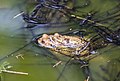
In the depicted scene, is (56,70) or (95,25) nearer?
(56,70)

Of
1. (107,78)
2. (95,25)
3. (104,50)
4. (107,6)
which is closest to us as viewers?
(107,78)

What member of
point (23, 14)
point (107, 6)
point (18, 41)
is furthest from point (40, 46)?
point (107, 6)

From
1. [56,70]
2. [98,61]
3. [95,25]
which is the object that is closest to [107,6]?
[95,25]

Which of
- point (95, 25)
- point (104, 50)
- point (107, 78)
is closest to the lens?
point (107, 78)

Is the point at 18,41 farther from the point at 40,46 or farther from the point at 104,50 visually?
the point at 104,50

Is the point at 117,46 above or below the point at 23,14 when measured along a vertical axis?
below

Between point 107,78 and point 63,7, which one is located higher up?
point 63,7

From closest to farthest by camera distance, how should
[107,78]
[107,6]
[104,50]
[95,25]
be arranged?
[107,78] → [104,50] → [95,25] → [107,6]

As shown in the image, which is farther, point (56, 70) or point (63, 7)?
point (63, 7)

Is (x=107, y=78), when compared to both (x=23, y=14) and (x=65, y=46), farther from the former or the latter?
(x=23, y=14)
